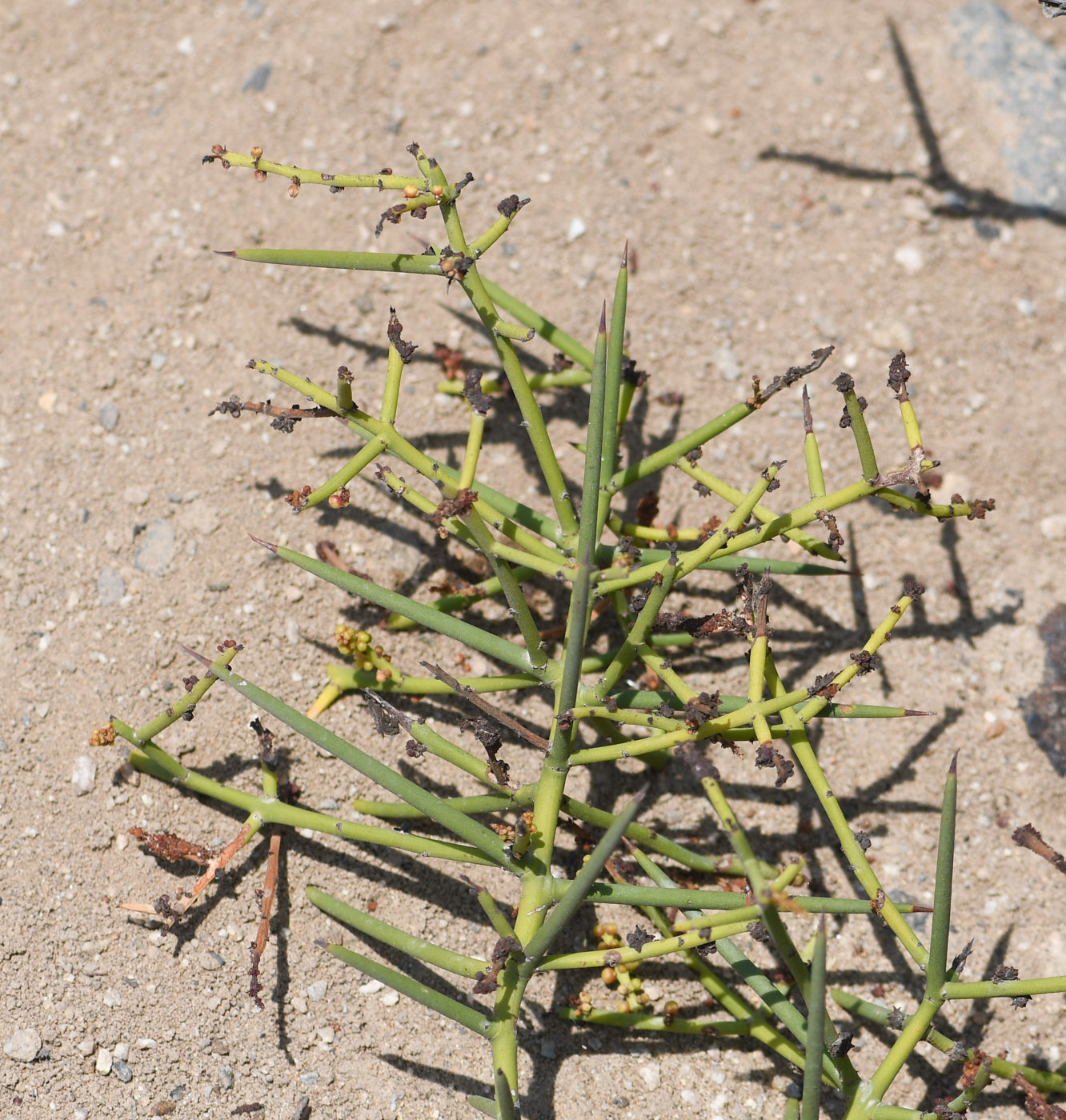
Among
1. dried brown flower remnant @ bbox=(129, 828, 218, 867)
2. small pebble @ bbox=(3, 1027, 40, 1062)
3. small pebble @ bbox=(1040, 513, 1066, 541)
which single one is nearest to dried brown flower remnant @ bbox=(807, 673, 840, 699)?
small pebble @ bbox=(1040, 513, 1066, 541)

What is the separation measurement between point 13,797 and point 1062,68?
2998mm

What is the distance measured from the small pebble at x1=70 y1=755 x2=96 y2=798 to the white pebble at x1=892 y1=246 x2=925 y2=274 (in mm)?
2109

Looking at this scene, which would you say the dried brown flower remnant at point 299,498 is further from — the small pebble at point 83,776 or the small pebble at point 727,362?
the small pebble at point 727,362

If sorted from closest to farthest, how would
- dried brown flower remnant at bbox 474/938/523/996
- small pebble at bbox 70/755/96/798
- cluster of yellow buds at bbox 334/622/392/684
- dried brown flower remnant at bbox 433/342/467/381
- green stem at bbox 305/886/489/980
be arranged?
1. dried brown flower remnant at bbox 474/938/523/996
2. green stem at bbox 305/886/489/980
3. cluster of yellow buds at bbox 334/622/392/684
4. small pebble at bbox 70/755/96/798
5. dried brown flower remnant at bbox 433/342/467/381

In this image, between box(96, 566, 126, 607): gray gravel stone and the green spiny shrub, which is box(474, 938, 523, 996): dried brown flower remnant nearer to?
the green spiny shrub

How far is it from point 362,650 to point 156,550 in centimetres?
56

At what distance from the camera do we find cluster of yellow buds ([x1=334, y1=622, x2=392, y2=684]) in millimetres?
1705

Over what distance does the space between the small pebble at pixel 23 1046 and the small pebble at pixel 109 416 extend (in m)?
1.17

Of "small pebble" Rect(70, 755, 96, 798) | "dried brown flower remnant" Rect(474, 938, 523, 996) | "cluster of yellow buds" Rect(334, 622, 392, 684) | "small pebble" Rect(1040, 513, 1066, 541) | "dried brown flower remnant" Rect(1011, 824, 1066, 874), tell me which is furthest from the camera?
"small pebble" Rect(1040, 513, 1066, 541)

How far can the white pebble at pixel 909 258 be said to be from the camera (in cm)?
229

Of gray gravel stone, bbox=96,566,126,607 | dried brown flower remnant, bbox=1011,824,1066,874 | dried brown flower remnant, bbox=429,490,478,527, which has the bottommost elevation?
dried brown flower remnant, bbox=1011,824,1066,874

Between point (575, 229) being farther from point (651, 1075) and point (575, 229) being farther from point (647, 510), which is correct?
point (651, 1075)

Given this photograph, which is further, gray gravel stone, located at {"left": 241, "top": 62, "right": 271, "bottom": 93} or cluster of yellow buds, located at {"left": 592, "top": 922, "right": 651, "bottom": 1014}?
gray gravel stone, located at {"left": 241, "top": 62, "right": 271, "bottom": 93}

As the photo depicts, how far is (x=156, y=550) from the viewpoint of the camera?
77.7 inches
